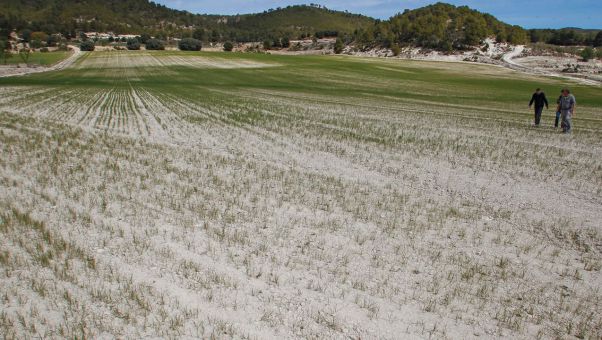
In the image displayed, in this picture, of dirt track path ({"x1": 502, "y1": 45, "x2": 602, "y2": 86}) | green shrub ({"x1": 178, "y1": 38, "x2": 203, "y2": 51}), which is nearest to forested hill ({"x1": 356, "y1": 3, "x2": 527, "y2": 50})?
dirt track path ({"x1": 502, "y1": 45, "x2": 602, "y2": 86})

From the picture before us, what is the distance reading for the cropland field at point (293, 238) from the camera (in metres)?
5.89

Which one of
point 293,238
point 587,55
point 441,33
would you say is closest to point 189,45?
point 441,33

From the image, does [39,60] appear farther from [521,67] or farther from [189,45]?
[521,67]

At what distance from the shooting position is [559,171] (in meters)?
14.4

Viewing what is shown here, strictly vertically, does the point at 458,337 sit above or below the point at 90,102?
below

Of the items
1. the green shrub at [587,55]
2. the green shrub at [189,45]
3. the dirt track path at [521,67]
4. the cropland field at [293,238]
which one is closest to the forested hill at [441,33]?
the dirt track path at [521,67]

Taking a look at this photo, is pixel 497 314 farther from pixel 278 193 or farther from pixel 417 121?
pixel 417 121

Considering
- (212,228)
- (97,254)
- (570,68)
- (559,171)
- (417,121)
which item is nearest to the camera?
(97,254)

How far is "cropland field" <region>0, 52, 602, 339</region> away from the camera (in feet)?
19.3

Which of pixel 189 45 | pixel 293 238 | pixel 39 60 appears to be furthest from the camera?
pixel 189 45

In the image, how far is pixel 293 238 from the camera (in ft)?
27.4

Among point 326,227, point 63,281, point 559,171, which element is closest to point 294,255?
point 326,227

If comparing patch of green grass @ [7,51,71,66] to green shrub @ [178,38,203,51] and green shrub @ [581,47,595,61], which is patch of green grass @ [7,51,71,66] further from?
green shrub @ [581,47,595,61]

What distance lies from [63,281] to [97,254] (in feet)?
2.89
